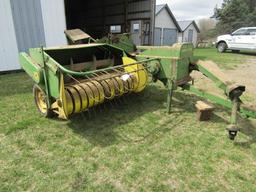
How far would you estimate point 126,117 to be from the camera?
12.1 feet

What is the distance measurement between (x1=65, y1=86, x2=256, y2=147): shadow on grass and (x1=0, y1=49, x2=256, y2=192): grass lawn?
0.05 feet

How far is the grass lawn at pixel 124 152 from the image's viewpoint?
87.9 inches

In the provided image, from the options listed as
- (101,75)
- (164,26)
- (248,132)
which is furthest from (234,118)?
(164,26)

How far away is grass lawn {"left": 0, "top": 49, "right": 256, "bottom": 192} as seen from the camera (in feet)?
7.32

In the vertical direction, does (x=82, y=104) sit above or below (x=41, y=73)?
below

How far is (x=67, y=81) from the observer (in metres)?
3.67

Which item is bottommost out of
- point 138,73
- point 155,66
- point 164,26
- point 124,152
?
point 124,152

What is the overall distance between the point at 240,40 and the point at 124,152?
41.6 ft

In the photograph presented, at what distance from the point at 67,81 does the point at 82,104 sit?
0.73 m

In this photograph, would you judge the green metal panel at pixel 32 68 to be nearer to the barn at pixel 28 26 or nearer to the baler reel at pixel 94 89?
the baler reel at pixel 94 89

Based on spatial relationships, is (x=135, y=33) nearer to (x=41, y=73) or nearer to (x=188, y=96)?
(x=188, y=96)

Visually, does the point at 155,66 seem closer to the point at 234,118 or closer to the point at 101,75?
the point at 101,75

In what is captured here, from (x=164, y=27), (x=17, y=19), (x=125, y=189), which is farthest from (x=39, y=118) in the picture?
(x=164, y=27)

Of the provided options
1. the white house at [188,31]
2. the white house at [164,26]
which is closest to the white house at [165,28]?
the white house at [164,26]
